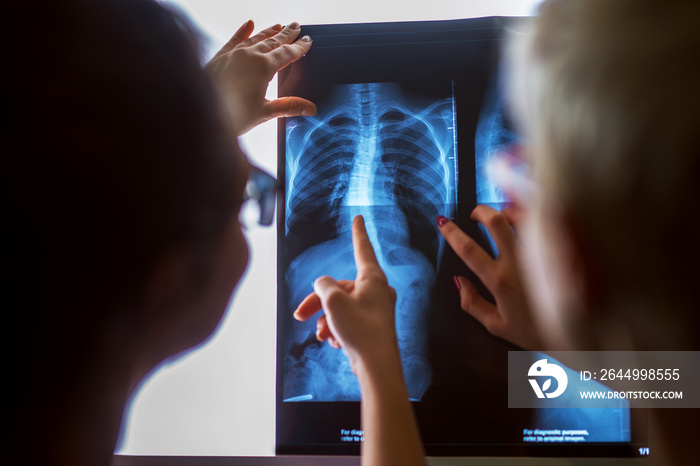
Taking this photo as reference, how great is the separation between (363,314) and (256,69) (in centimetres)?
60

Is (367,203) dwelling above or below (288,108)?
below

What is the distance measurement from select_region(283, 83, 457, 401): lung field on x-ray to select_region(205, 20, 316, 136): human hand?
55mm

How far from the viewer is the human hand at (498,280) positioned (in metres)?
1.01

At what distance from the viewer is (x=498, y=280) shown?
3.34 ft

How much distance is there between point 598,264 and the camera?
0.62m

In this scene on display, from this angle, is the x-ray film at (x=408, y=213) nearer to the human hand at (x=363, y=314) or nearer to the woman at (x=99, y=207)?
the human hand at (x=363, y=314)

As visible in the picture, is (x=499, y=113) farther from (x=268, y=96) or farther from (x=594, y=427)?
(x=594, y=427)

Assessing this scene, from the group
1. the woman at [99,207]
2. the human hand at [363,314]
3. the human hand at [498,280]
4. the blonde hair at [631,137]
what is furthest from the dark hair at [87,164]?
the human hand at [498,280]

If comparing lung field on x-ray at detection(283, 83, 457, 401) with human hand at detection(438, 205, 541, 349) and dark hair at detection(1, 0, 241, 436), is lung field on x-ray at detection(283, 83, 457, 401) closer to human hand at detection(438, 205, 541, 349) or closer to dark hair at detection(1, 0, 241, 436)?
human hand at detection(438, 205, 541, 349)

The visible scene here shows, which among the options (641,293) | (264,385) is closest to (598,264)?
(641,293)

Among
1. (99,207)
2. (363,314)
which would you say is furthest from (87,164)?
(363,314)

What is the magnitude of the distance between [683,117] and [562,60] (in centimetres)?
16

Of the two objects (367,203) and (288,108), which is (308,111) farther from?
(367,203)

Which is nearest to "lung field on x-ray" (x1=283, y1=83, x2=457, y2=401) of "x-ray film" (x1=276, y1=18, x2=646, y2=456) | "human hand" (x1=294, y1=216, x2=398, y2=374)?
"x-ray film" (x1=276, y1=18, x2=646, y2=456)
